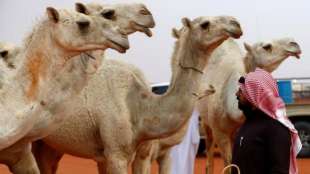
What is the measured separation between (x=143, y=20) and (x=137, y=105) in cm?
88

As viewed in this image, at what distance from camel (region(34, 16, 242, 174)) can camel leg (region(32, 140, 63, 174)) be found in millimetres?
582

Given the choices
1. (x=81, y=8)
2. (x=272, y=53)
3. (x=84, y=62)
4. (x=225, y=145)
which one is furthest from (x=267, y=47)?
(x=84, y=62)

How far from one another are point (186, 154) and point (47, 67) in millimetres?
4871

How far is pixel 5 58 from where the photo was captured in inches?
317

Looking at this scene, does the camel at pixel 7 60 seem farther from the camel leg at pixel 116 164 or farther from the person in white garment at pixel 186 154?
the person in white garment at pixel 186 154

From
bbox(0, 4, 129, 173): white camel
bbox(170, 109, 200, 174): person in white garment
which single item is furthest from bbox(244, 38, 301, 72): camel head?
bbox(0, 4, 129, 173): white camel

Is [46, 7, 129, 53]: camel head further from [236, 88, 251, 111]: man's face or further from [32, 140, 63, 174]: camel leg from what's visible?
[32, 140, 63, 174]: camel leg

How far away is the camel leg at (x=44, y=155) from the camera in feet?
32.5

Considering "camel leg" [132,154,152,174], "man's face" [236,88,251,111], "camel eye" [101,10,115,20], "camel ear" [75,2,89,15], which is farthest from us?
"camel leg" [132,154,152,174]

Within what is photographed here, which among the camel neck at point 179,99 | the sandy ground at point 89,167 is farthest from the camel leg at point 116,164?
the sandy ground at point 89,167

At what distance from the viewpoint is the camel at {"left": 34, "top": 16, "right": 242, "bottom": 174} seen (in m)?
8.63

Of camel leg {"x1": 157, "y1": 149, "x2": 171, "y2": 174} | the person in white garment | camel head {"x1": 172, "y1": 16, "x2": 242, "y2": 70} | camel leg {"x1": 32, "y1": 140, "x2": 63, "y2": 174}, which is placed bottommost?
the person in white garment

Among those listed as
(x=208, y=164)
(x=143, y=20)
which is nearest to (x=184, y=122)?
(x=143, y=20)

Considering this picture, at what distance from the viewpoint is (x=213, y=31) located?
8.66 m
